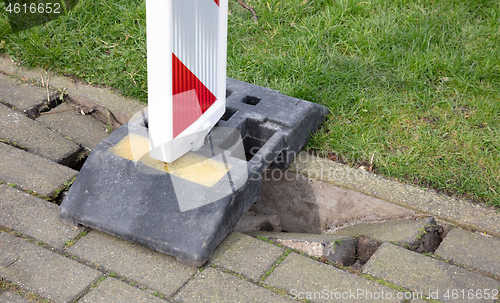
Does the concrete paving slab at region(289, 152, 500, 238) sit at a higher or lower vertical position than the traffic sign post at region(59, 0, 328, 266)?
lower

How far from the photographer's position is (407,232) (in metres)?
2.27

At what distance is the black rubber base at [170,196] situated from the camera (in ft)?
6.75

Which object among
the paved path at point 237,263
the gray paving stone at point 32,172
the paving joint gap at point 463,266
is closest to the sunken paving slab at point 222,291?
the paved path at point 237,263

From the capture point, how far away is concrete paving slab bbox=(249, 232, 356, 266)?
216 centimetres

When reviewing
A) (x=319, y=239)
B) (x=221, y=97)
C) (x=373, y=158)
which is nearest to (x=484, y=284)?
(x=319, y=239)

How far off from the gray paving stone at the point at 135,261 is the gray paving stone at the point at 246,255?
0.14 metres

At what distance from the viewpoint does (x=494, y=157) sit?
2.63 meters

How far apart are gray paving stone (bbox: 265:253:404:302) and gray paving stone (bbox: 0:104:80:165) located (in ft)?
4.55

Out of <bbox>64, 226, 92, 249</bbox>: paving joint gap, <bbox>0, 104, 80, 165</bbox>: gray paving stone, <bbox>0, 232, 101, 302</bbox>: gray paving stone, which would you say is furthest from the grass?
<bbox>0, 232, 101, 302</bbox>: gray paving stone

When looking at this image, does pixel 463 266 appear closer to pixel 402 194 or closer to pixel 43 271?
pixel 402 194

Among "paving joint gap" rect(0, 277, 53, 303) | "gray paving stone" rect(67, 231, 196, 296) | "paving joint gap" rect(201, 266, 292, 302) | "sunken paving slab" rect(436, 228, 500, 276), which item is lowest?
"paving joint gap" rect(0, 277, 53, 303)

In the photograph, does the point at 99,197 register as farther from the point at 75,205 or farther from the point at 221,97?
the point at 221,97

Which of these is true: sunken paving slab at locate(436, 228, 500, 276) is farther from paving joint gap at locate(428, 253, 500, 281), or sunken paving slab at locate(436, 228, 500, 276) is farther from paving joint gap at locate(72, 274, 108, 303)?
paving joint gap at locate(72, 274, 108, 303)

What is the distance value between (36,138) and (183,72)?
47.1 inches
